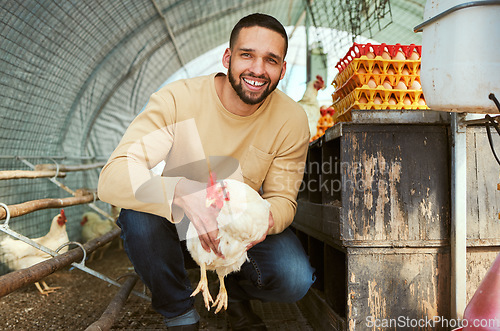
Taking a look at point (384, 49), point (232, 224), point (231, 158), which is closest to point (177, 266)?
point (232, 224)

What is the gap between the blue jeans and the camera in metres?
1.57

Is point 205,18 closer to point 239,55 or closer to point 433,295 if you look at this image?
point 239,55

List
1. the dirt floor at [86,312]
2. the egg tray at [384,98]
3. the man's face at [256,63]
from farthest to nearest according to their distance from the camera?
1. the dirt floor at [86,312]
2. the egg tray at [384,98]
3. the man's face at [256,63]

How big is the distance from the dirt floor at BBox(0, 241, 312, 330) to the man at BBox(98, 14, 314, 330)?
30 centimetres

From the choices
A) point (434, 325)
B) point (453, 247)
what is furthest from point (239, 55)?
point (434, 325)

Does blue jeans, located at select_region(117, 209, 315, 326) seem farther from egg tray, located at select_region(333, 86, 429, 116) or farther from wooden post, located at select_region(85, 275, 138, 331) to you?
egg tray, located at select_region(333, 86, 429, 116)

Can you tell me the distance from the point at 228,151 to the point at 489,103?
97cm

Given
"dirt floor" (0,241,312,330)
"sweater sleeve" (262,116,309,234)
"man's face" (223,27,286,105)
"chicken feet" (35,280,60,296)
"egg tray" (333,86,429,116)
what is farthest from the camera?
"chicken feet" (35,280,60,296)

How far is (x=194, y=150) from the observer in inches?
68.3

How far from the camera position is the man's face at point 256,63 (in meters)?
1.67

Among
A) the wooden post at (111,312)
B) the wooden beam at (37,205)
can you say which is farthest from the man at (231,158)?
the wooden beam at (37,205)

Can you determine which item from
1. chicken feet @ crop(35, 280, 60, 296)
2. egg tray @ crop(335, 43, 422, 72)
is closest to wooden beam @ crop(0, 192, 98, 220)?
chicken feet @ crop(35, 280, 60, 296)

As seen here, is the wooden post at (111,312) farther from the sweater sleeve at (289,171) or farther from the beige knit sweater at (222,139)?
the sweater sleeve at (289,171)

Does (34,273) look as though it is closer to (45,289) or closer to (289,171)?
(289,171)
